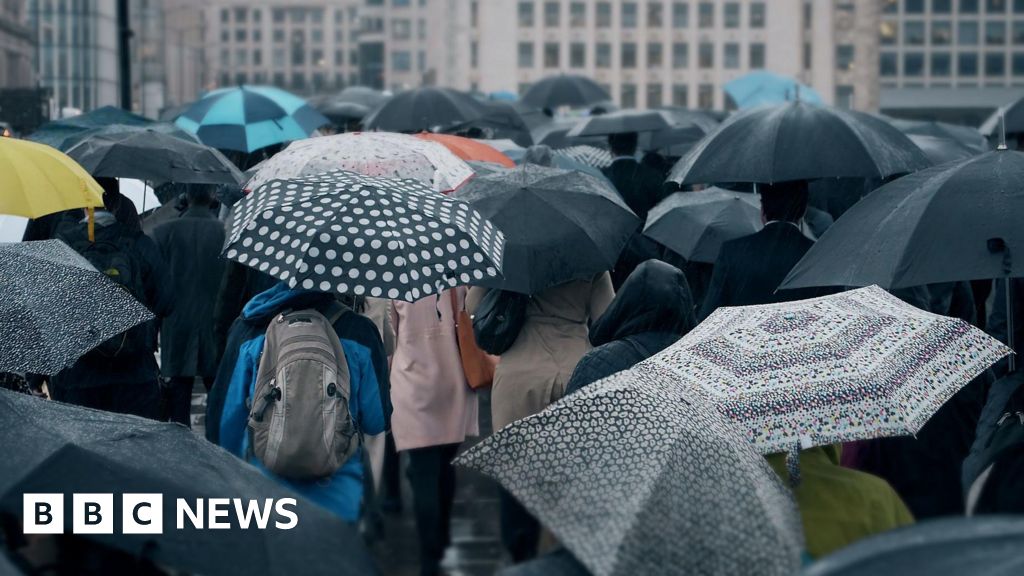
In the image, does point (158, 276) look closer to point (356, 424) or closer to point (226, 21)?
point (356, 424)

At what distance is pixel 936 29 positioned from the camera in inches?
4146

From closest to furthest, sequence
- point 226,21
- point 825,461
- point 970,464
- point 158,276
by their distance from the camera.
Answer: point 825,461 → point 970,464 → point 158,276 → point 226,21

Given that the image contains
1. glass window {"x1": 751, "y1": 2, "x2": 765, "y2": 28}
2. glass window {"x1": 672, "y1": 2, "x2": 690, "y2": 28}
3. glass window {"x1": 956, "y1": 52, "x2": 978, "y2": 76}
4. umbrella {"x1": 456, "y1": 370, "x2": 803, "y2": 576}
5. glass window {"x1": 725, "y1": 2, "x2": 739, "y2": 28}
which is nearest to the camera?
umbrella {"x1": 456, "y1": 370, "x2": 803, "y2": 576}

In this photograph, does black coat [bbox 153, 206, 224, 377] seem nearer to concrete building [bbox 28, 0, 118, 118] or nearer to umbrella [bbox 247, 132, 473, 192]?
umbrella [bbox 247, 132, 473, 192]

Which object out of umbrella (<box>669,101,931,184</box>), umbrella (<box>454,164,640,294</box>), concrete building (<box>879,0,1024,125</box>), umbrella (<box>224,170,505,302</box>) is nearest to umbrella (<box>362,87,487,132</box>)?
umbrella (<box>669,101,931,184</box>)

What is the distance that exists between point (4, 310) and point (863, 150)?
404cm


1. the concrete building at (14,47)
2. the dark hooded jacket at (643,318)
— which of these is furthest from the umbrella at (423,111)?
the concrete building at (14,47)

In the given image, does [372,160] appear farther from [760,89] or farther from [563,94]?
[760,89]

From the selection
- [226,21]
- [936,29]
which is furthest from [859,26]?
[226,21]

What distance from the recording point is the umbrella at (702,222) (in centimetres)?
942

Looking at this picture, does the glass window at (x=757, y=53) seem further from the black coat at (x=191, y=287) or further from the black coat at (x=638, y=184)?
the black coat at (x=191, y=287)

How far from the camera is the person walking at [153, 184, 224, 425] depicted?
8906 millimetres

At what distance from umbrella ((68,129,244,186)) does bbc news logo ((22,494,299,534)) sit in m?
5.96

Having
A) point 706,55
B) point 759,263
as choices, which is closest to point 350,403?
point 759,263
